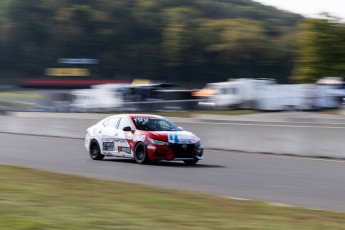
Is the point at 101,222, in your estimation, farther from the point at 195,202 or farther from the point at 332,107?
the point at 332,107

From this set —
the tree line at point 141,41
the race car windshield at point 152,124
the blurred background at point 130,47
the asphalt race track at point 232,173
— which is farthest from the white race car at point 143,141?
the tree line at point 141,41

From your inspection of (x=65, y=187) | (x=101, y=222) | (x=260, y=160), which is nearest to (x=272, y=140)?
(x=260, y=160)

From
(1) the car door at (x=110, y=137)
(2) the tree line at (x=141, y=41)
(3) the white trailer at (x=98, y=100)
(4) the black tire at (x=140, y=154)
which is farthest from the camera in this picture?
(2) the tree line at (x=141, y=41)

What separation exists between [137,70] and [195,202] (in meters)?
111

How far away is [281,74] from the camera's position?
4469 inches

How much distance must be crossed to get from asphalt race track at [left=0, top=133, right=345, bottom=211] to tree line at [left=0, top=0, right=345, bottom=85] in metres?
86.8

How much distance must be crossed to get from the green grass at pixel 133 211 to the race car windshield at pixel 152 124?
6793mm

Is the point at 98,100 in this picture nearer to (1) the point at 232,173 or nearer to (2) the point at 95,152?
(2) the point at 95,152

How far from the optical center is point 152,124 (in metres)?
19.0

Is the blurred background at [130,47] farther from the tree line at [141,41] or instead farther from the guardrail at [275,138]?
the guardrail at [275,138]

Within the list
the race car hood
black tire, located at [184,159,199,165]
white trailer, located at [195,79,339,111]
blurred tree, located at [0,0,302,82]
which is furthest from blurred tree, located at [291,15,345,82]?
the race car hood

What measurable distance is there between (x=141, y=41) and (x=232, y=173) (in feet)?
364

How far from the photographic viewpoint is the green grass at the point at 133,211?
7973 millimetres

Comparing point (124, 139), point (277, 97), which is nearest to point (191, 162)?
point (124, 139)
